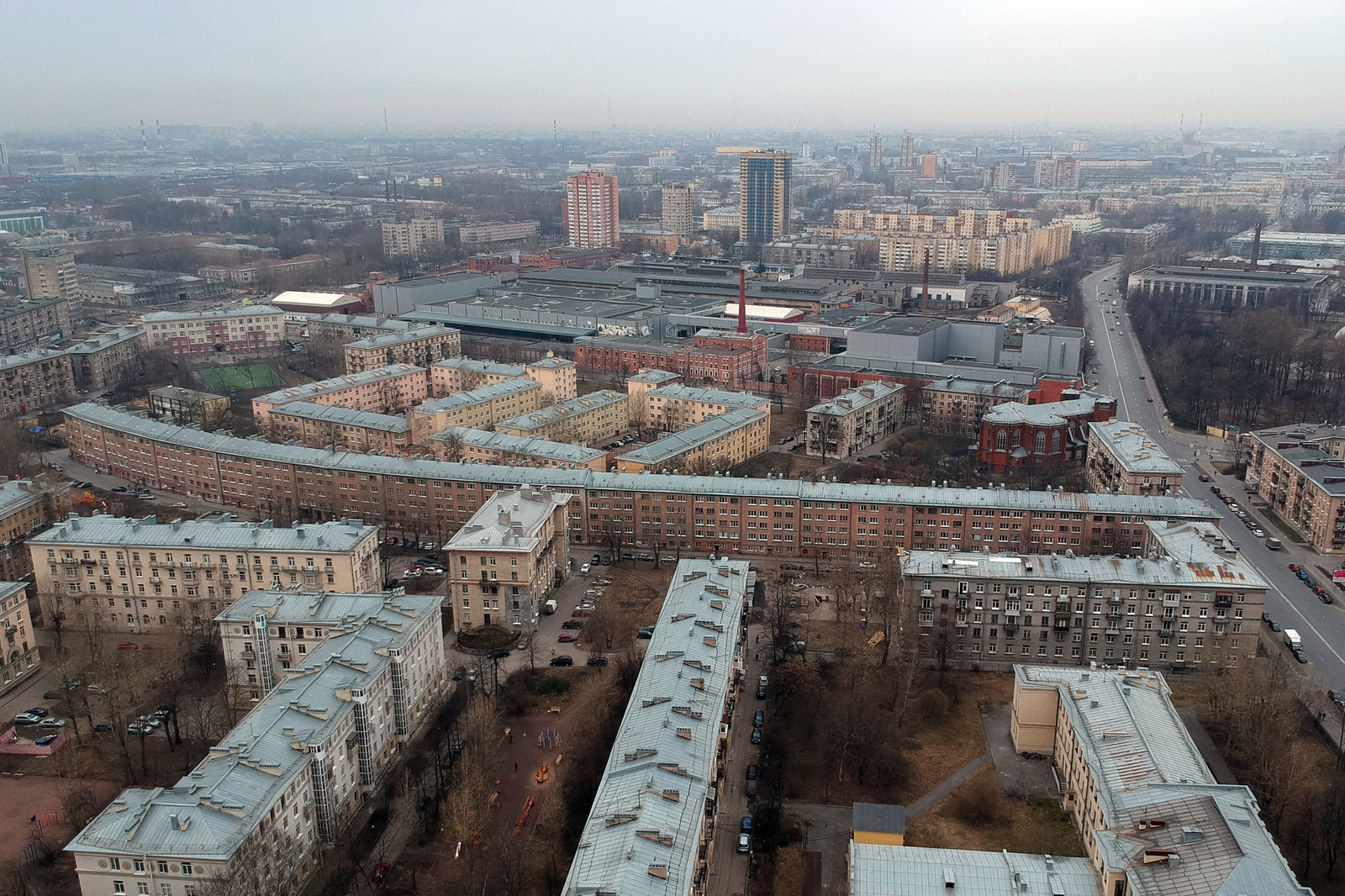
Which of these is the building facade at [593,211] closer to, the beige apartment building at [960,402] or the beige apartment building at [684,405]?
the beige apartment building at [684,405]

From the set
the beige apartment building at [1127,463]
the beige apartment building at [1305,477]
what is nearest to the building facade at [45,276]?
the beige apartment building at [1127,463]

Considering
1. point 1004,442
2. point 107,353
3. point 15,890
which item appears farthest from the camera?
point 107,353

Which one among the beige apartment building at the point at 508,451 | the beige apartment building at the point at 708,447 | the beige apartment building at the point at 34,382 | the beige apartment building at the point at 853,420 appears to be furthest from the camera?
the beige apartment building at the point at 34,382

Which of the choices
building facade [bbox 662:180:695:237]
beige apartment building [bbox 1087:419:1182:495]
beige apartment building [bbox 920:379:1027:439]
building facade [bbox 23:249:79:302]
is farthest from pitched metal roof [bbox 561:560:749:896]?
building facade [bbox 662:180:695:237]

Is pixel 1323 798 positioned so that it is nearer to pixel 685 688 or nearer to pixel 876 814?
pixel 876 814

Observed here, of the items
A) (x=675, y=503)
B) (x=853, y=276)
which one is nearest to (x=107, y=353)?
(x=675, y=503)
